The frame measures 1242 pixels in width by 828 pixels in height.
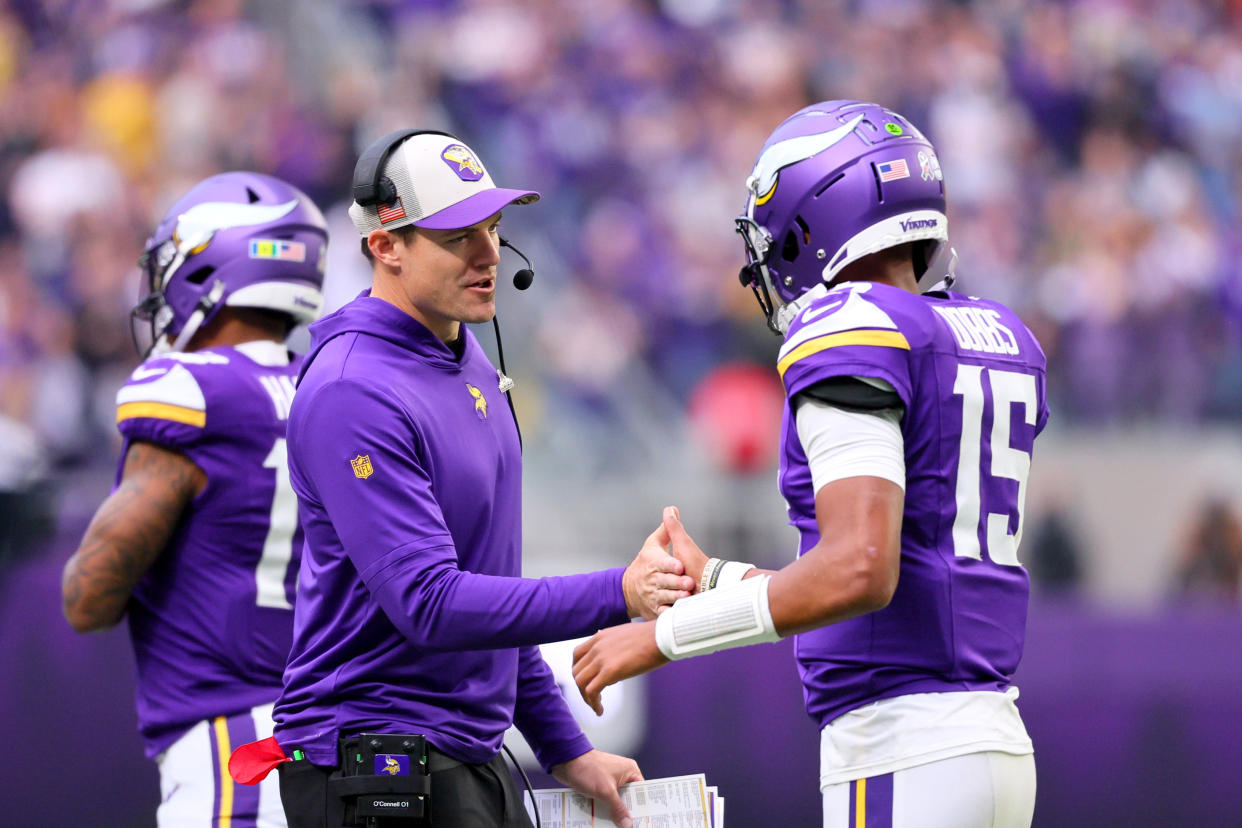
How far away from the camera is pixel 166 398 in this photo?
12.6 ft

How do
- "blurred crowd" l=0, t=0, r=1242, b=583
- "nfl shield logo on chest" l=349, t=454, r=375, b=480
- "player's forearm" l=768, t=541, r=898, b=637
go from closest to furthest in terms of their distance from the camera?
1. "player's forearm" l=768, t=541, r=898, b=637
2. "nfl shield logo on chest" l=349, t=454, r=375, b=480
3. "blurred crowd" l=0, t=0, r=1242, b=583

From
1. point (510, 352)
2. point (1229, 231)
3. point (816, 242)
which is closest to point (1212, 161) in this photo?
point (1229, 231)

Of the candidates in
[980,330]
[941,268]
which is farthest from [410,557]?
[941,268]

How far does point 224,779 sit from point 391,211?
5.03 feet

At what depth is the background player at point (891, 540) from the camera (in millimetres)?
2744

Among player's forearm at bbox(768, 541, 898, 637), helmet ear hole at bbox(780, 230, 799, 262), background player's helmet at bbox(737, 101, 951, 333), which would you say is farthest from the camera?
helmet ear hole at bbox(780, 230, 799, 262)

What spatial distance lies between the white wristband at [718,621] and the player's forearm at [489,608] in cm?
13

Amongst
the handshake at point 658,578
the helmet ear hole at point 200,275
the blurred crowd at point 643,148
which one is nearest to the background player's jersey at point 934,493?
the handshake at point 658,578

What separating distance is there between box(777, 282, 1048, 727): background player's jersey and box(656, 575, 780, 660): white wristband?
0.30 metres

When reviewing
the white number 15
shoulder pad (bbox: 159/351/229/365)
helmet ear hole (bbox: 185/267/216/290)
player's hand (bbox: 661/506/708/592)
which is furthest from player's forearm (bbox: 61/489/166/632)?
the white number 15

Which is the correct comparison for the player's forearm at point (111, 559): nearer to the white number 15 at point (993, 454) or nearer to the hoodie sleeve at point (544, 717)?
the hoodie sleeve at point (544, 717)

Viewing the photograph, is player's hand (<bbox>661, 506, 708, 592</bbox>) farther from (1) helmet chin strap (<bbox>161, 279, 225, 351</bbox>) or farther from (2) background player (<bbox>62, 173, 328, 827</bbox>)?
(1) helmet chin strap (<bbox>161, 279, 225, 351</bbox>)

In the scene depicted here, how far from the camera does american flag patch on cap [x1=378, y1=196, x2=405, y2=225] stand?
10.6 feet

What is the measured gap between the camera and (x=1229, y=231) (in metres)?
10.6
